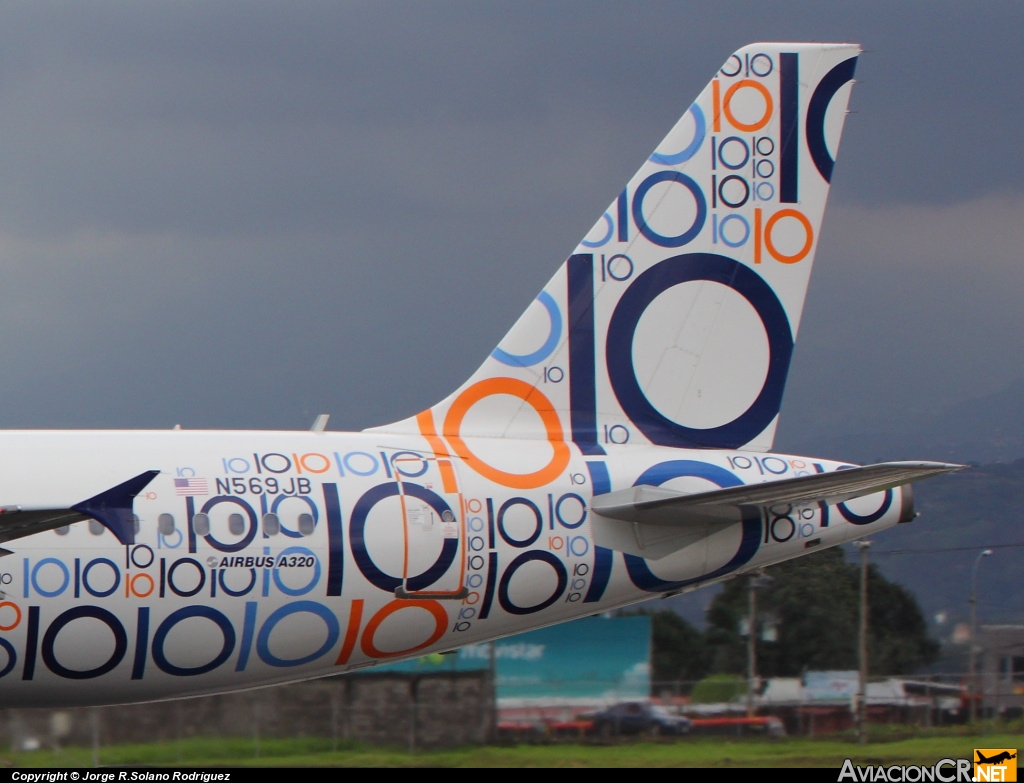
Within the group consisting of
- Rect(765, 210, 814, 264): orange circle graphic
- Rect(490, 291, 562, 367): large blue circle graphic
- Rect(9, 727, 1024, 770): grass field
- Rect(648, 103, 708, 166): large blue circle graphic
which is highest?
Rect(648, 103, 708, 166): large blue circle graphic

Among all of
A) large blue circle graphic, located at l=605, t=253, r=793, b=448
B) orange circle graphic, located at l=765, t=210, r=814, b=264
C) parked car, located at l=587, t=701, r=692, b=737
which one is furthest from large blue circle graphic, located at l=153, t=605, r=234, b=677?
parked car, located at l=587, t=701, r=692, b=737

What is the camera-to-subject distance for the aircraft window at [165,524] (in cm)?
1272

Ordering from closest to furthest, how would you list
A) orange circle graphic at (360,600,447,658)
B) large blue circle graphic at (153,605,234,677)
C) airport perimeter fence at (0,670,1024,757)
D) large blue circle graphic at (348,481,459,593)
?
large blue circle graphic at (153,605,234,677) → large blue circle graphic at (348,481,459,593) → orange circle graphic at (360,600,447,658) → airport perimeter fence at (0,670,1024,757)

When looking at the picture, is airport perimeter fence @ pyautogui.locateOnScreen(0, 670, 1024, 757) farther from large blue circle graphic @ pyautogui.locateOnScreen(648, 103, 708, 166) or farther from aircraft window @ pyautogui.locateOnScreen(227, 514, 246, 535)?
large blue circle graphic @ pyautogui.locateOnScreen(648, 103, 708, 166)

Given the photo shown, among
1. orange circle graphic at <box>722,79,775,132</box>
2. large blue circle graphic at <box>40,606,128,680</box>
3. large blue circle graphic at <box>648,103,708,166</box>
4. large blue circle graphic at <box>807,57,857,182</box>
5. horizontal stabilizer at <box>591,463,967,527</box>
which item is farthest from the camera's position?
large blue circle graphic at <box>807,57,857,182</box>

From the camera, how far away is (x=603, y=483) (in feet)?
47.2

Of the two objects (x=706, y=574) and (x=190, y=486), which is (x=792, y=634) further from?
(x=190, y=486)

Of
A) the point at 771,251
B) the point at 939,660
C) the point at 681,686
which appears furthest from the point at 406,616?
the point at 939,660

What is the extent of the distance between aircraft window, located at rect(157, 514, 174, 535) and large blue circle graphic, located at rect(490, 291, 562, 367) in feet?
13.7

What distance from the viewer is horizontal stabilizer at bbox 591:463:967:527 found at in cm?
1268

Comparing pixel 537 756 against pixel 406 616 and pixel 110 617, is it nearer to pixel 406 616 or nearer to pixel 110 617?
pixel 406 616

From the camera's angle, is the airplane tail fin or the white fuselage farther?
the airplane tail fin

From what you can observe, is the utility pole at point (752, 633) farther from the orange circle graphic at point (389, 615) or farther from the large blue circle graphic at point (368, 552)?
the large blue circle graphic at point (368, 552)

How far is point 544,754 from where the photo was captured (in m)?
19.0
